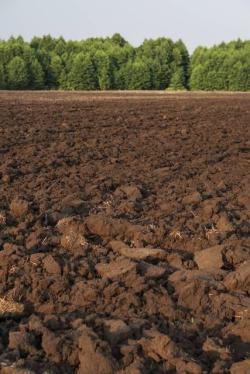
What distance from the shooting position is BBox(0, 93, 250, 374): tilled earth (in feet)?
11.1

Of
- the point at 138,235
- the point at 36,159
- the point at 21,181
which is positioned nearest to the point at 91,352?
the point at 138,235

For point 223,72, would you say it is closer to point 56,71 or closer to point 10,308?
point 56,71

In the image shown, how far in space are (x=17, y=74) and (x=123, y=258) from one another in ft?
157

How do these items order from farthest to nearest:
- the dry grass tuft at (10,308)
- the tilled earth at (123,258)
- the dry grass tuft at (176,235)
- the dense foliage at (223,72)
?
the dense foliage at (223,72), the dry grass tuft at (176,235), the dry grass tuft at (10,308), the tilled earth at (123,258)

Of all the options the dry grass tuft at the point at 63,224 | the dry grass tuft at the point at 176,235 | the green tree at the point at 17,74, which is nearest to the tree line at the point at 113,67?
the green tree at the point at 17,74

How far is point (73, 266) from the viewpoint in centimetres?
463

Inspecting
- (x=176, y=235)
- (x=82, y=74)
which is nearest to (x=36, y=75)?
(x=82, y=74)

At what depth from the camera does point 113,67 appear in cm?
5466

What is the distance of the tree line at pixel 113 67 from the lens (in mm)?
52000

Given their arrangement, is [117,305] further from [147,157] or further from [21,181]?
[147,157]

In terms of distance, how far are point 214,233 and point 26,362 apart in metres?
2.79

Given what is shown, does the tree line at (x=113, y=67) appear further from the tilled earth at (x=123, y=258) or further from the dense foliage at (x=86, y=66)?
the tilled earth at (x=123, y=258)

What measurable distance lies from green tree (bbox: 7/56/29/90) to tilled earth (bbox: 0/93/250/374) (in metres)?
41.7

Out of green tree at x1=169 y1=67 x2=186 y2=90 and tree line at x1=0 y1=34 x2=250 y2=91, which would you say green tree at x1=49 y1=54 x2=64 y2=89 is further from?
green tree at x1=169 y1=67 x2=186 y2=90
